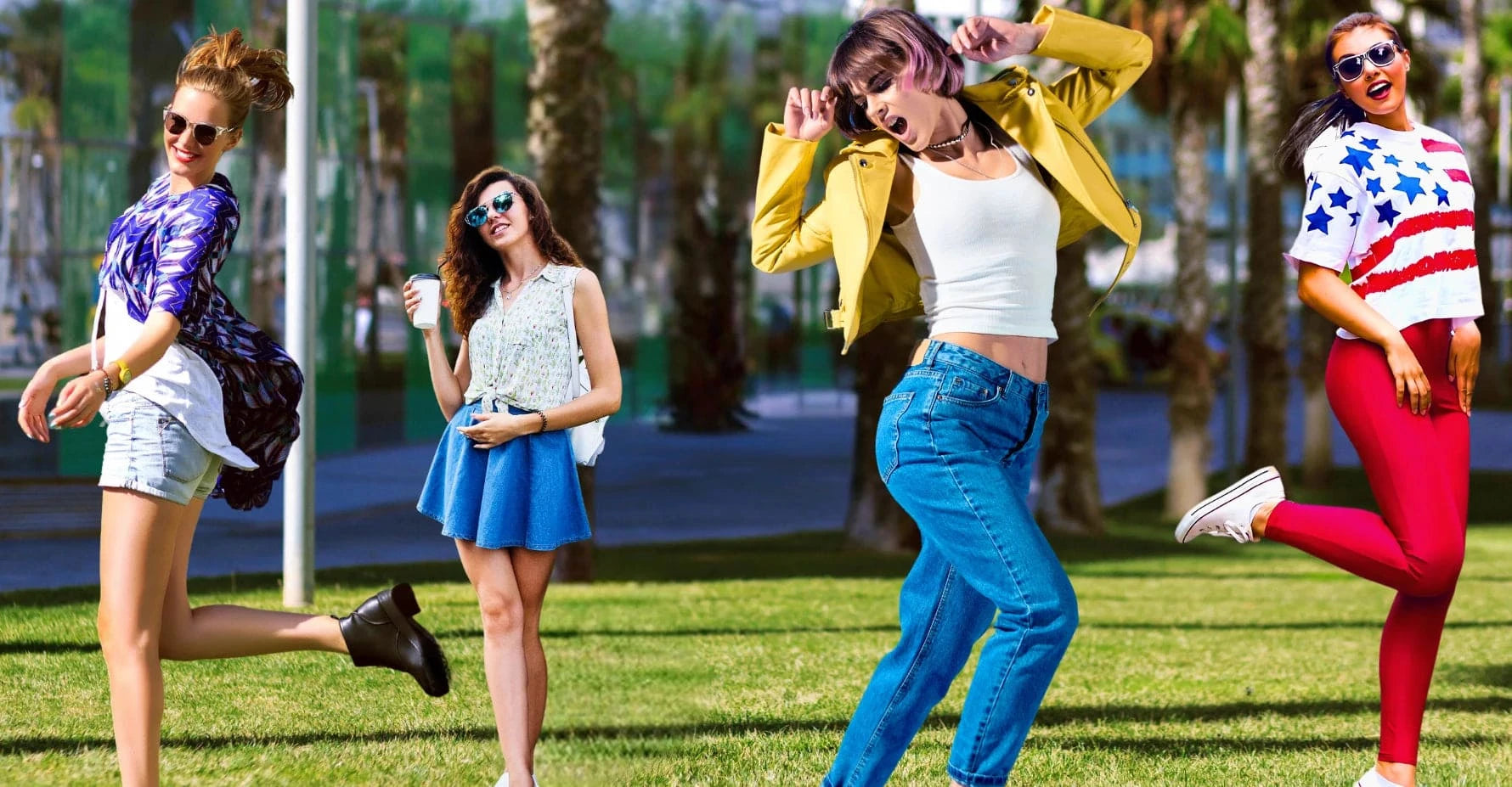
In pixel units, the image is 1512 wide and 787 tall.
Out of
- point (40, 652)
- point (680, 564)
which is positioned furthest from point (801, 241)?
point (680, 564)

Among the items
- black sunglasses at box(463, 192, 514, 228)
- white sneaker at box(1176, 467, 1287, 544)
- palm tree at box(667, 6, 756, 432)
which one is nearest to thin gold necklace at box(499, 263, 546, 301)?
black sunglasses at box(463, 192, 514, 228)

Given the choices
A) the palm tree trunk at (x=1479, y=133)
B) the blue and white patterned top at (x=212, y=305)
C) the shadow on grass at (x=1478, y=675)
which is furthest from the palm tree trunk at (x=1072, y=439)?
the palm tree trunk at (x=1479, y=133)

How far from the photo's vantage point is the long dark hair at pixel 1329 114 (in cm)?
469

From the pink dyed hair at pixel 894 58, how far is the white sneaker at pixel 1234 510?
1.24 metres

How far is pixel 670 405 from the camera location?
2689 centimetres

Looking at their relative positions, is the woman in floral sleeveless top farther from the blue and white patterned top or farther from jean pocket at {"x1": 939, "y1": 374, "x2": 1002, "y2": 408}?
jean pocket at {"x1": 939, "y1": 374, "x2": 1002, "y2": 408}

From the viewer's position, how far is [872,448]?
13.8m

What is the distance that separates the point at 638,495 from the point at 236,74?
14484 mm

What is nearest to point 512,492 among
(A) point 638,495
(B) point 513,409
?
(B) point 513,409

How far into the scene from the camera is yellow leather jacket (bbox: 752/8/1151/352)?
402 cm

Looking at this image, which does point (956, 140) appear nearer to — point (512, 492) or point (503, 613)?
point (512, 492)

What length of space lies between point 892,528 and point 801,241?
9707mm

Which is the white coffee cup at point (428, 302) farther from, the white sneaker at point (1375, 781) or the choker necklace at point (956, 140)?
the white sneaker at point (1375, 781)

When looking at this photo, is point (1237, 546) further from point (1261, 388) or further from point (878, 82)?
point (878, 82)
